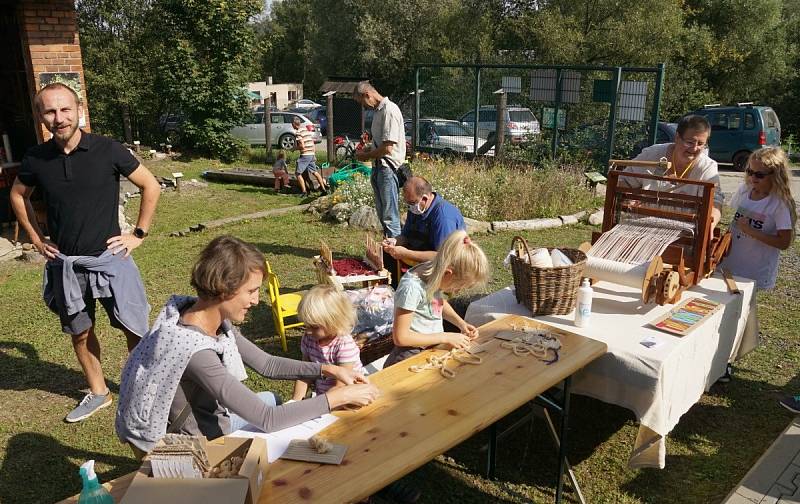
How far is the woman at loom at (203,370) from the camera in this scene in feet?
7.13

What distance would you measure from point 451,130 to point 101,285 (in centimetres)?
1082

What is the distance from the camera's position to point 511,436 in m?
3.79

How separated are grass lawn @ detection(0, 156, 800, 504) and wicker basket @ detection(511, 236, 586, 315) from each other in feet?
2.99

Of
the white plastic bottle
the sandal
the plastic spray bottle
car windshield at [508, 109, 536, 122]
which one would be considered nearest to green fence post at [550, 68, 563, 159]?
car windshield at [508, 109, 536, 122]

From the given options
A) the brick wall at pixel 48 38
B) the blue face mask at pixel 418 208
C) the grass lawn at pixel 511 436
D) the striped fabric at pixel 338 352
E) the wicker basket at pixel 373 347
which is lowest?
the grass lawn at pixel 511 436

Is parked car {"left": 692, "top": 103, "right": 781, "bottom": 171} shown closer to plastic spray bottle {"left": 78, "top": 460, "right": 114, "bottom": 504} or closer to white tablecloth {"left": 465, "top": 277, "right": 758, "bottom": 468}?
white tablecloth {"left": 465, "top": 277, "right": 758, "bottom": 468}

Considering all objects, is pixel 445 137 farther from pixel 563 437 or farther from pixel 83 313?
pixel 563 437

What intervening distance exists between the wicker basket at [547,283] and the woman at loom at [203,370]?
4.12ft

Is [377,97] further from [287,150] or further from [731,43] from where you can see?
[731,43]

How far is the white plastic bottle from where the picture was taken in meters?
3.16

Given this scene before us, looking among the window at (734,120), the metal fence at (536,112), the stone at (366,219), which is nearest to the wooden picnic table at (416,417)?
the stone at (366,219)

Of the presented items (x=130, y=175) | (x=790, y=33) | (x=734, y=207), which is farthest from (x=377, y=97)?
(x=790, y=33)

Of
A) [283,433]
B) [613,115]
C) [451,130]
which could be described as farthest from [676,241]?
[451,130]

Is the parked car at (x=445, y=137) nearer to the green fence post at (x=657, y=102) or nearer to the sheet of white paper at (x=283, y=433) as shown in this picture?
the green fence post at (x=657, y=102)
